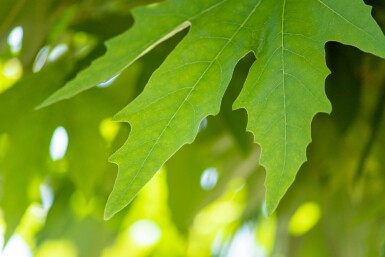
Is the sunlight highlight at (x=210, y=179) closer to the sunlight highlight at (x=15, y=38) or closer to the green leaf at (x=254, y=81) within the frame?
the sunlight highlight at (x=15, y=38)

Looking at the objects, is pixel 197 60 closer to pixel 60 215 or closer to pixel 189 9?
pixel 189 9

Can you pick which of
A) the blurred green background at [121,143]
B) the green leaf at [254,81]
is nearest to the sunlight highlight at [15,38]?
the blurred green background at [121,143]

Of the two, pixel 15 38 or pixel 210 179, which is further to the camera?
pixel 210 179

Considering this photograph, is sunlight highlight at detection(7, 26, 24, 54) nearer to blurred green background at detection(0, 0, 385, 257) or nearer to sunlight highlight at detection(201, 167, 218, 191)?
blurred green background at detection(0, 0, 385, 257)

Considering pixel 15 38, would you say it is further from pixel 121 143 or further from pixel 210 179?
pixel 210 179

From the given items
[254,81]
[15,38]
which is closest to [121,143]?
[15,38]

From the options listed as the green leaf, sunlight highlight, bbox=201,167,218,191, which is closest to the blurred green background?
sunlight highlight, bbox=201,167,218,191
